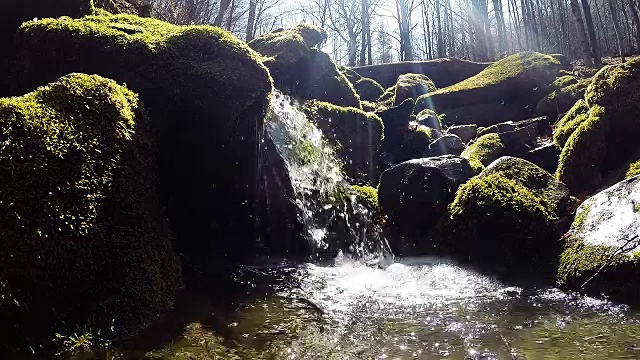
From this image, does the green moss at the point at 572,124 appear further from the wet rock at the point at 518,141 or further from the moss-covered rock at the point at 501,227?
the moss-covered rock at the point at 501,227

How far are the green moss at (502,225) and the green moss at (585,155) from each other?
1.47 meters

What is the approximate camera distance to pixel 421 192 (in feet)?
24.6

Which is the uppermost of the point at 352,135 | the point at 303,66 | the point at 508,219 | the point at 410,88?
the point at 410,88

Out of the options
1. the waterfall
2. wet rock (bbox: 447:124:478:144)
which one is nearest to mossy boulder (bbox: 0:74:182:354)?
the waterfall

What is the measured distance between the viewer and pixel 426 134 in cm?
1115

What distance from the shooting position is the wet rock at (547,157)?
8.52m

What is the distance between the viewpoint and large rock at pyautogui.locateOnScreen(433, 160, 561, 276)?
19.0ft

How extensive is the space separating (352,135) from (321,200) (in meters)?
3.02

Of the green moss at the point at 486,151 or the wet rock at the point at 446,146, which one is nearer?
the green moss at the point at 486,151

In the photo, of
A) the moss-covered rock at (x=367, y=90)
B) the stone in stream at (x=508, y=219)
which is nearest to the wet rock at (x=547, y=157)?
the stone in stream at (x=508, y=219)

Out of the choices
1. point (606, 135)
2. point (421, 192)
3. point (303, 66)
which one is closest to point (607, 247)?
point (421, 192)

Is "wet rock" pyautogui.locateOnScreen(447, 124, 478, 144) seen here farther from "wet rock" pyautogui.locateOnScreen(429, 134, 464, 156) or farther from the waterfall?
the waterfall

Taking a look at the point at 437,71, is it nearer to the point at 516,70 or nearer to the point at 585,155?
the point at 516,70

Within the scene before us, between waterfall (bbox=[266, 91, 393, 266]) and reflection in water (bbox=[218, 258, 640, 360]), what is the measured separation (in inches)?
63.5
